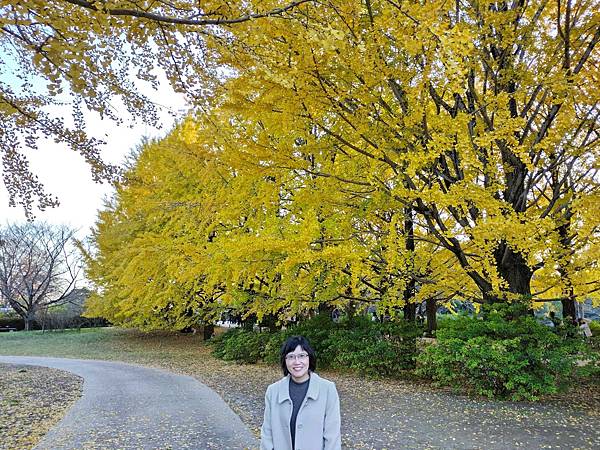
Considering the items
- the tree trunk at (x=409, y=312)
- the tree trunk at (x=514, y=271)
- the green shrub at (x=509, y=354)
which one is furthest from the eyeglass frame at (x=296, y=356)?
the tree trunk at (x=409, y=312)

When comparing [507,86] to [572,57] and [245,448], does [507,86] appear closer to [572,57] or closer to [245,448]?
[572,57]

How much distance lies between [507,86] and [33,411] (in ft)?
28.5

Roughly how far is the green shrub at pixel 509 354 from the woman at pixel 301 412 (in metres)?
4.58

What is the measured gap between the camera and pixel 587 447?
425cm

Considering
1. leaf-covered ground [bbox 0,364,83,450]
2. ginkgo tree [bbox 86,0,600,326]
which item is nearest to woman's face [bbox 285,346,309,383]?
ginkgo tree [bbox 86,0,600,326]

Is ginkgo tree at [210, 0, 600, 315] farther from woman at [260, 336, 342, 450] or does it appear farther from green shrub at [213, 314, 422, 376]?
woman at [260, 336, 342, 450]

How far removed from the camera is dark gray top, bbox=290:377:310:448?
2176 mm

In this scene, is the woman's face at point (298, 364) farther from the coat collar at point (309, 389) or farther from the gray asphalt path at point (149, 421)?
the gray asphalt path at point (149, 421)

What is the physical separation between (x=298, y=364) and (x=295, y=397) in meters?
0.17

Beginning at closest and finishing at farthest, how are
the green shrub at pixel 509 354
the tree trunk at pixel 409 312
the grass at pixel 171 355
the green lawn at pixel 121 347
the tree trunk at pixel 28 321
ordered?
1. the green shrub at pixel 509 354
2. the grass at pixel 171 355
3. the tree trunk at pixel 409 312
4. the green lawn at pixel 121 347
5. the tree trunk at pixel 28 321

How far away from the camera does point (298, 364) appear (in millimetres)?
2289

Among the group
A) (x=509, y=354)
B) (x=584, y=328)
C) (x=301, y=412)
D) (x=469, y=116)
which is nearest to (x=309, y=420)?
(x=301, y=412)

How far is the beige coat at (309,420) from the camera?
84.1 inches

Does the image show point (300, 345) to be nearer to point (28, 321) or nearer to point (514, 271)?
point (514, 271)
